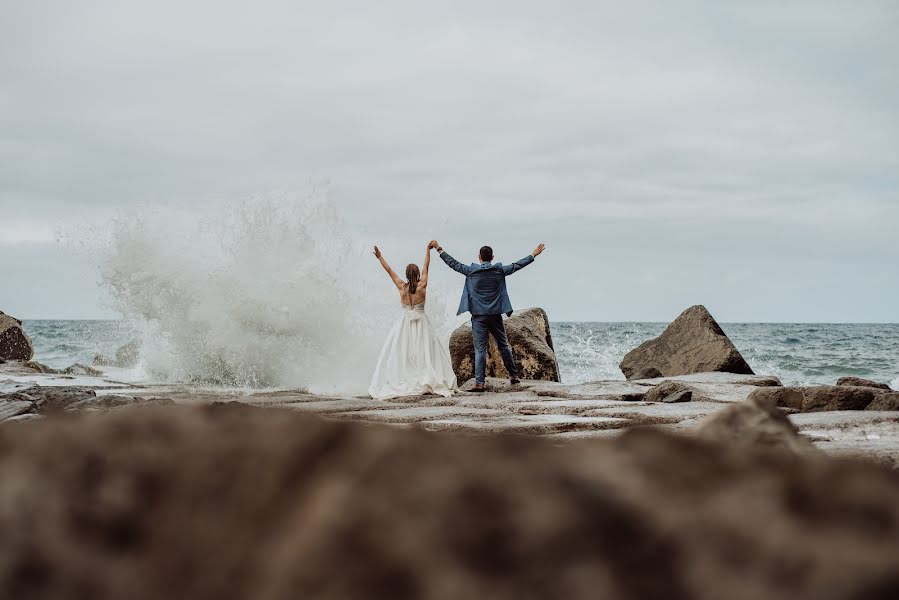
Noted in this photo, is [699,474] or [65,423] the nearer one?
[699,474]

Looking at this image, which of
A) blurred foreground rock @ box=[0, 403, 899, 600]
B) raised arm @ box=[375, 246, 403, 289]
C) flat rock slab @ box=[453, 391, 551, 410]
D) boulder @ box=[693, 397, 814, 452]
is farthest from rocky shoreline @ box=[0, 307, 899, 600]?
raised arm @ box=[375, 246, 403, 289]

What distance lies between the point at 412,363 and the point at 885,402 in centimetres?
636

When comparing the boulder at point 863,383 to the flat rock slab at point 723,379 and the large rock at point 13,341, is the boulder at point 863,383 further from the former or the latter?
the large rock at point 13,341

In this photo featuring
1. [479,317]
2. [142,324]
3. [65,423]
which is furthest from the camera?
[142,324]

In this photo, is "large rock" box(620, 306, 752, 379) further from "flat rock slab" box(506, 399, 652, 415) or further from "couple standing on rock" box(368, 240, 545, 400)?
"flat rock slab" box(506, 399, 652, 415)

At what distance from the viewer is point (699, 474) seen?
84 cm

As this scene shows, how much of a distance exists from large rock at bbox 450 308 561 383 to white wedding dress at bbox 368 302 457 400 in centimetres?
121

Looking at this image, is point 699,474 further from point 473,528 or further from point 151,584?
point 151,584

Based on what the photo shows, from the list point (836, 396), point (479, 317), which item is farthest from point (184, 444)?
point (479, 317)

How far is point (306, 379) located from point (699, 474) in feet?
44.9

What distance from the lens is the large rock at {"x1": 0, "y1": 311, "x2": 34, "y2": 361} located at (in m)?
18.5

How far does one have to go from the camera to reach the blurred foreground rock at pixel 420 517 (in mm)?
739

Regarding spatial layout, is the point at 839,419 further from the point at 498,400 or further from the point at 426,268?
the point at 426,268

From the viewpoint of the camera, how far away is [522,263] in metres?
11.0
